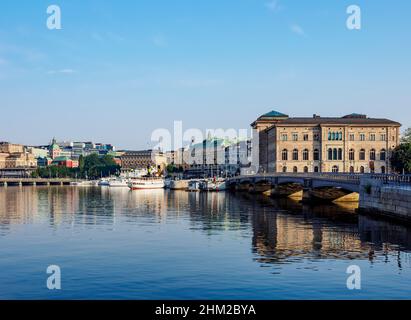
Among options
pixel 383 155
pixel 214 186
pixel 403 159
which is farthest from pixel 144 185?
pixel 403 159

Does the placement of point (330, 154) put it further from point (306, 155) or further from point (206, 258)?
point (206, 258)

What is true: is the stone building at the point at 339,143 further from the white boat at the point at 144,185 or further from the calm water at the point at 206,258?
the calm water at the point at 206,258

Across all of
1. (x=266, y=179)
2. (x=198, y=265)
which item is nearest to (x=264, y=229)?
(x=198, y=265)

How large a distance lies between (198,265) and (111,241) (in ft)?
45.7

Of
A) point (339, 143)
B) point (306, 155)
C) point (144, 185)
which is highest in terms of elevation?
point (339, 143)

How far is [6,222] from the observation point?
66.3 m

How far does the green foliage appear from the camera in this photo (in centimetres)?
13638

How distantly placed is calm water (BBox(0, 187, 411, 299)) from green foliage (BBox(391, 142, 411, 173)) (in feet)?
249

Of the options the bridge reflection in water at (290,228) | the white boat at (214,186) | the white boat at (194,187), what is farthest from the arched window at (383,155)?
the bridge reflection in water at (290,228)

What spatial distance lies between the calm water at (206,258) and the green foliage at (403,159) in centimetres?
7597

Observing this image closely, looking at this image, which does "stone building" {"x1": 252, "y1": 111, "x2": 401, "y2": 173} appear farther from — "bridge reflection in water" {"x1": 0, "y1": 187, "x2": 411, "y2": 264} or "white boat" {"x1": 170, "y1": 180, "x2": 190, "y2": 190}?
"bridge reflection in water" {"x1": 0, "y1": 187, "x2": 411, "y2": 264}

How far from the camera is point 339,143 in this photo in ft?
556

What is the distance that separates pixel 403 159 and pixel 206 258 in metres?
110
